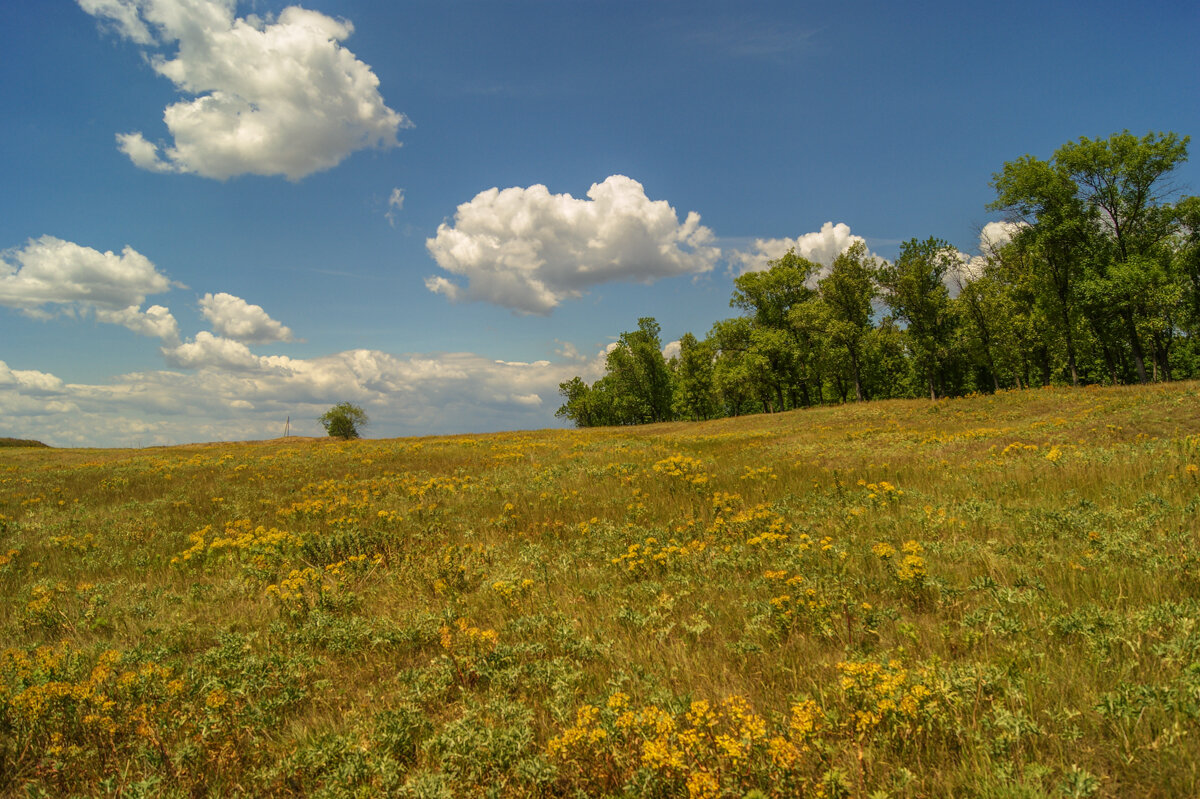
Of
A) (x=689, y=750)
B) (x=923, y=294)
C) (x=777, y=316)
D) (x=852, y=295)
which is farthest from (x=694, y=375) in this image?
(x=689, y=750)

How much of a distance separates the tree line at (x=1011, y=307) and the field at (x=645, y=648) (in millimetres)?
27559

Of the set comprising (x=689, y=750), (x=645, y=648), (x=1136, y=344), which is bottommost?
(x=645, y=648)

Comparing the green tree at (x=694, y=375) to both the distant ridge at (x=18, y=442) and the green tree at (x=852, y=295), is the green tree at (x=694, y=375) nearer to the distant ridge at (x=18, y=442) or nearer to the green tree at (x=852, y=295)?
the green tree at (x=852, y=295)

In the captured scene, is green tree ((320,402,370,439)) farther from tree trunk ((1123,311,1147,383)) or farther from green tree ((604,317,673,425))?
tree trunk ((1123,311,1147,383))

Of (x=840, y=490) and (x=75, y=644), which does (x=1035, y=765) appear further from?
(x=75, y=644)

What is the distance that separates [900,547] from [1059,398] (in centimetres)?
2630

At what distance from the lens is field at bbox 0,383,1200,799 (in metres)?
3.07

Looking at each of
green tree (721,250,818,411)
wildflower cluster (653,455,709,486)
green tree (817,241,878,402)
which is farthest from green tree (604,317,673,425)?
wildflower cluster (653,455,709,486)

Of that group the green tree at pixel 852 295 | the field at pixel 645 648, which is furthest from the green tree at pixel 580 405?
the field at pixel 645 648

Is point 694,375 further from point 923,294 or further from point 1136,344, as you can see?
point 1136,344

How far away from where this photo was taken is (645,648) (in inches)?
186

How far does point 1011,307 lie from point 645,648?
48.1 metres

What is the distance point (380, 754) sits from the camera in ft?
11.7

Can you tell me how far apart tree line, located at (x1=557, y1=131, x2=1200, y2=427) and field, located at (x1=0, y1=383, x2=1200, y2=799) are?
27.6 metres
